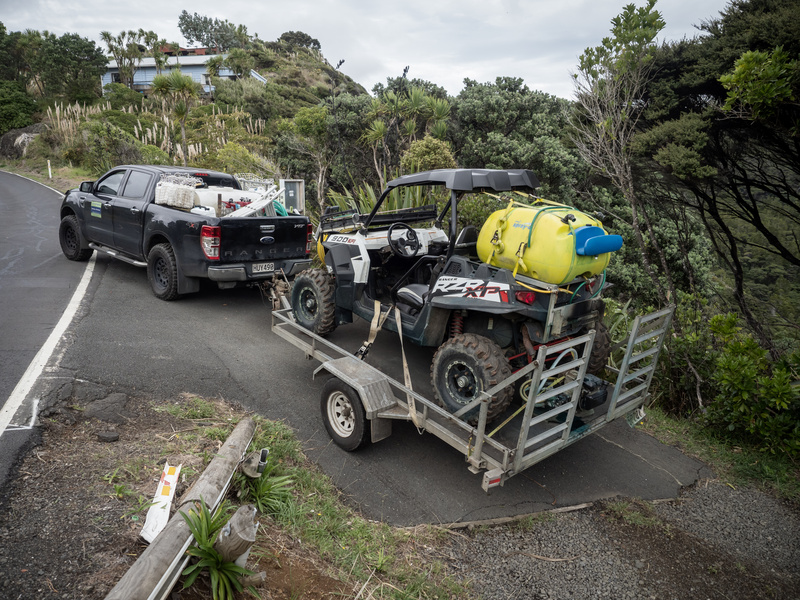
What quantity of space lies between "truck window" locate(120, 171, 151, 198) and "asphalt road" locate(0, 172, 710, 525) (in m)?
1.82

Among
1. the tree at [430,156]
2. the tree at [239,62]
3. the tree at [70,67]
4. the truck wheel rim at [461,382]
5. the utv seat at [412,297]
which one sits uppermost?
the tree at [239,62]

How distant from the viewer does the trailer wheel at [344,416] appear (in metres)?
4.23

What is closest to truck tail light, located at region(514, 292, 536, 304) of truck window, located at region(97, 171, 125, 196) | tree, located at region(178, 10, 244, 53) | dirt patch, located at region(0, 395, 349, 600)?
dirt patch, located at region(0, 395, 349, 600)

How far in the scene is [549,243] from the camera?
3.87 meters

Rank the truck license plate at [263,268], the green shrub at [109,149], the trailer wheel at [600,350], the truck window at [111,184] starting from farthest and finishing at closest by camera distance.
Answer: the green shrub at [109,149] → the truck window at [111,184] → the truck license plate at [263,268] → the trailer wheel at [600,350]

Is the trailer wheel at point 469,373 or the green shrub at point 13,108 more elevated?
the green shrub at point 13,108

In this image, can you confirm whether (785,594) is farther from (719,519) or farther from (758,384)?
(758,384)

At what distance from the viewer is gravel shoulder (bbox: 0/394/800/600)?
8.73 feet

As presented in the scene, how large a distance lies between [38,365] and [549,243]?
16.2 feet

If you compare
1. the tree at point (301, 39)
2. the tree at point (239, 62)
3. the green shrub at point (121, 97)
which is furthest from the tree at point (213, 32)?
the green shrub at point (121, 97)

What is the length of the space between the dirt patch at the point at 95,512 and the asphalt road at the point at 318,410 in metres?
0.77

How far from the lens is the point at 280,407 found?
16.5 ft

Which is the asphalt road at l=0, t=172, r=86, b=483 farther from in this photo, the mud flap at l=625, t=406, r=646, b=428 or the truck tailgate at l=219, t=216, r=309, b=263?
the mud flap at l=625, t=406, r=646, b=428

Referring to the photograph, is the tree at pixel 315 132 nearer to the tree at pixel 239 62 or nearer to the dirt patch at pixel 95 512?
the dirt patch at pixel 95 512
